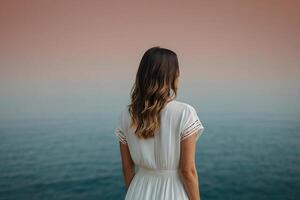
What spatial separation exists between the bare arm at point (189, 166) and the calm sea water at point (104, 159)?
2.14 metres

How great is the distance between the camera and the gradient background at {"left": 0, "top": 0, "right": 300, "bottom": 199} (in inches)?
151

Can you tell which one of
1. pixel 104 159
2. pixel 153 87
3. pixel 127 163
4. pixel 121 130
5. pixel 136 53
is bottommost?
pixel 104 159

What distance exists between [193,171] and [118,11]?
245 centimetres

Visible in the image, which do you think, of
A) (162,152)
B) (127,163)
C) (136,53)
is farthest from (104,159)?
(162,152)

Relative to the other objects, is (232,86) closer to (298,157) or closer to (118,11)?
(298,157)

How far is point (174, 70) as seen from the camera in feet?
5.45

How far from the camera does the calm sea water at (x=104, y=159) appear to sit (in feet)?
12.5

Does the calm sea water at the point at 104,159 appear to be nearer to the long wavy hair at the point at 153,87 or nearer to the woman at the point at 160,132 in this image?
the woman at the point at 160,132

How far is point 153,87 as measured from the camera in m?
1.66

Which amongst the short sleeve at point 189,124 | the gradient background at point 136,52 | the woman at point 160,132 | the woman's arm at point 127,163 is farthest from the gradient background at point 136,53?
the short sleeve at point 189,124

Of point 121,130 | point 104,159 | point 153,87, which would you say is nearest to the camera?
point 153,87

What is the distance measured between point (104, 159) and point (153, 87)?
7.51 ft

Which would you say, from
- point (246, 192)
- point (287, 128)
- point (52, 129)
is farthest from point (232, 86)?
point (52, 129)

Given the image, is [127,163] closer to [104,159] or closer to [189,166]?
[189,166]
